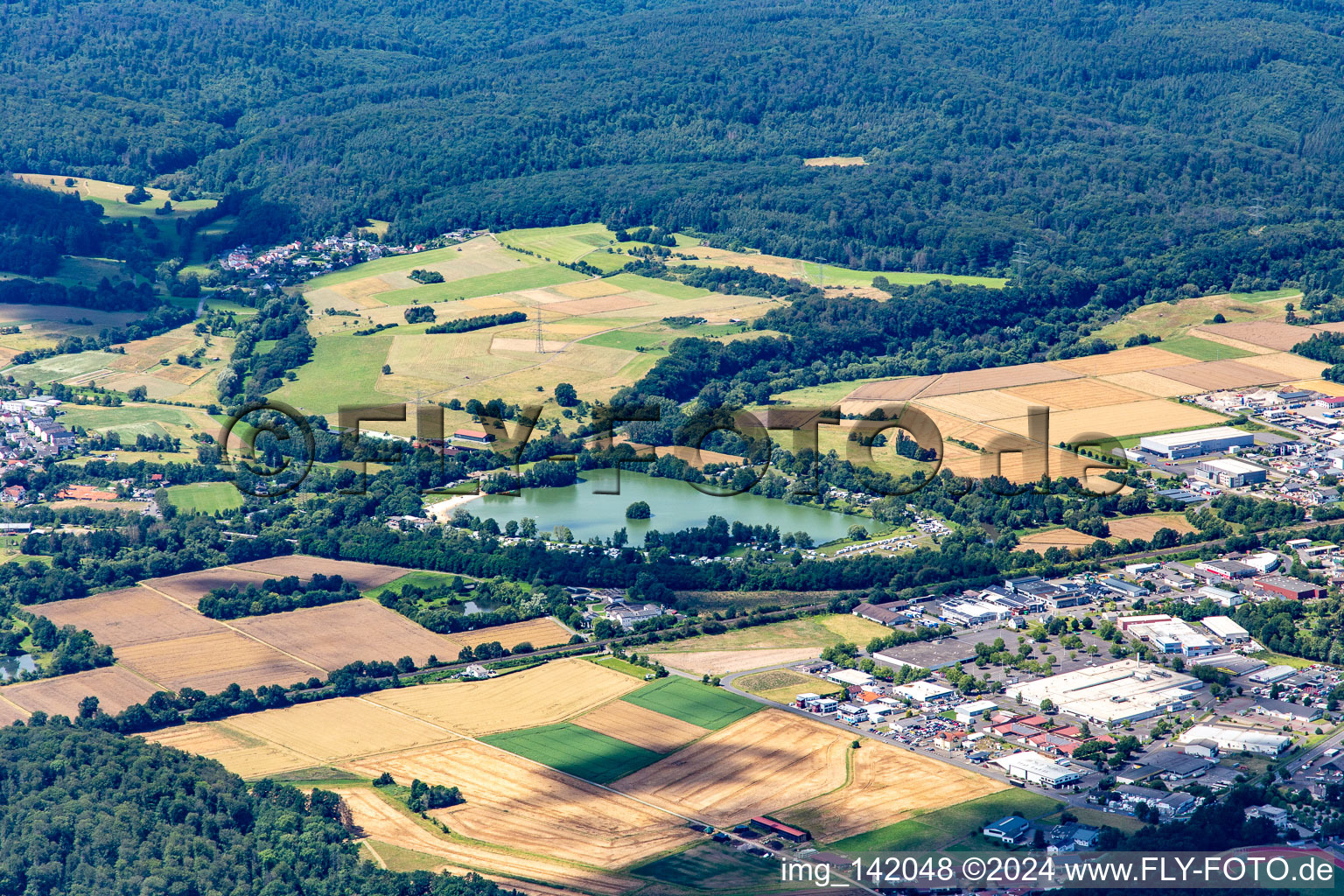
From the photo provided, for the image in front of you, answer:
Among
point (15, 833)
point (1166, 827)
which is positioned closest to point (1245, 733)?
point (1166, 827)

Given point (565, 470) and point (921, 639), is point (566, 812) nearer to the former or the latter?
point (921, 639)

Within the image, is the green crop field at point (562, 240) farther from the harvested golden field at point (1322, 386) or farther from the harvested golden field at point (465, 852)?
the harvested golden field at point (465, 852)

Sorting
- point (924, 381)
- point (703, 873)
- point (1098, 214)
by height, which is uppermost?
point (1098, 214)

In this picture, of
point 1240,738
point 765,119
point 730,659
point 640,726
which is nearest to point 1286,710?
point 1240,738

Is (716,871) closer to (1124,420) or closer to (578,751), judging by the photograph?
(578,751)

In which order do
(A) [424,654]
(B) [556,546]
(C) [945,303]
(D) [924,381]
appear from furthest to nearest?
(C) [945,303] < (D) [924,381] < (B) [556,546] < (A) [424,654]

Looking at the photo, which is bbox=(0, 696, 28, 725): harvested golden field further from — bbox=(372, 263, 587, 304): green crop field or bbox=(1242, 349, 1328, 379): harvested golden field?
bbox=(1242, 349, 1328, 379): harvested golden field
